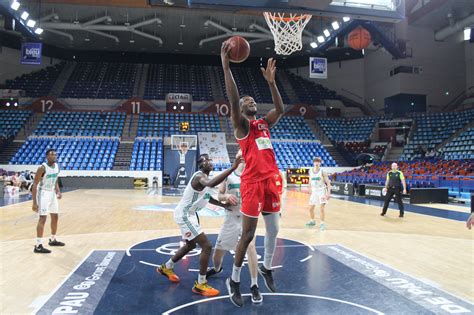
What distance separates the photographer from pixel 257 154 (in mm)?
3541

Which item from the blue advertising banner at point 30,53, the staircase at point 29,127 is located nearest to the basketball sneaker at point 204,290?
the blue advertising banner at point 30,53

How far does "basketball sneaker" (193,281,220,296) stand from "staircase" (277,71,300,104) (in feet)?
97.0

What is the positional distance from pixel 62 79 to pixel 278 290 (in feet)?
108

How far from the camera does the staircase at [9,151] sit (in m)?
23.5

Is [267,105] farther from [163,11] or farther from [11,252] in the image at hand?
[11,252]

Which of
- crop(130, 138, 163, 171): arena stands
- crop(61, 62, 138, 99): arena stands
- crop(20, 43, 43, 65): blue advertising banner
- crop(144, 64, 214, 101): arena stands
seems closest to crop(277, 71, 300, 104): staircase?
crop(144, 64, 214, 101): arena stands

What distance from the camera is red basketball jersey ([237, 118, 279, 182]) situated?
11.5 feet

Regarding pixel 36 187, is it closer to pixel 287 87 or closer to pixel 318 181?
pixel 318 181

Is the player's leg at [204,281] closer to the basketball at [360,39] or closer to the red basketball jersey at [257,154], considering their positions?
the red basketball jersey at [257,154]

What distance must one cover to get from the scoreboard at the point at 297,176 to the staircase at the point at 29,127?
18.8 meters

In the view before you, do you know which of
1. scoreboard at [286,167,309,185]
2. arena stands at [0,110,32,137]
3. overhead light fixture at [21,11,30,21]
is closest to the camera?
overhead light fixture at [21,11,30,21]

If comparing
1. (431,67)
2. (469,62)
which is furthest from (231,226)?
(469,62)

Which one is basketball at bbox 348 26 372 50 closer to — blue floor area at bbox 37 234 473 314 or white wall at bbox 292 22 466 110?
white wall at bbox 292 22 466 110

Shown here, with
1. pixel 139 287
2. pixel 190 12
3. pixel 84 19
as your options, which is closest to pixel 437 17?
pixel 190 12
